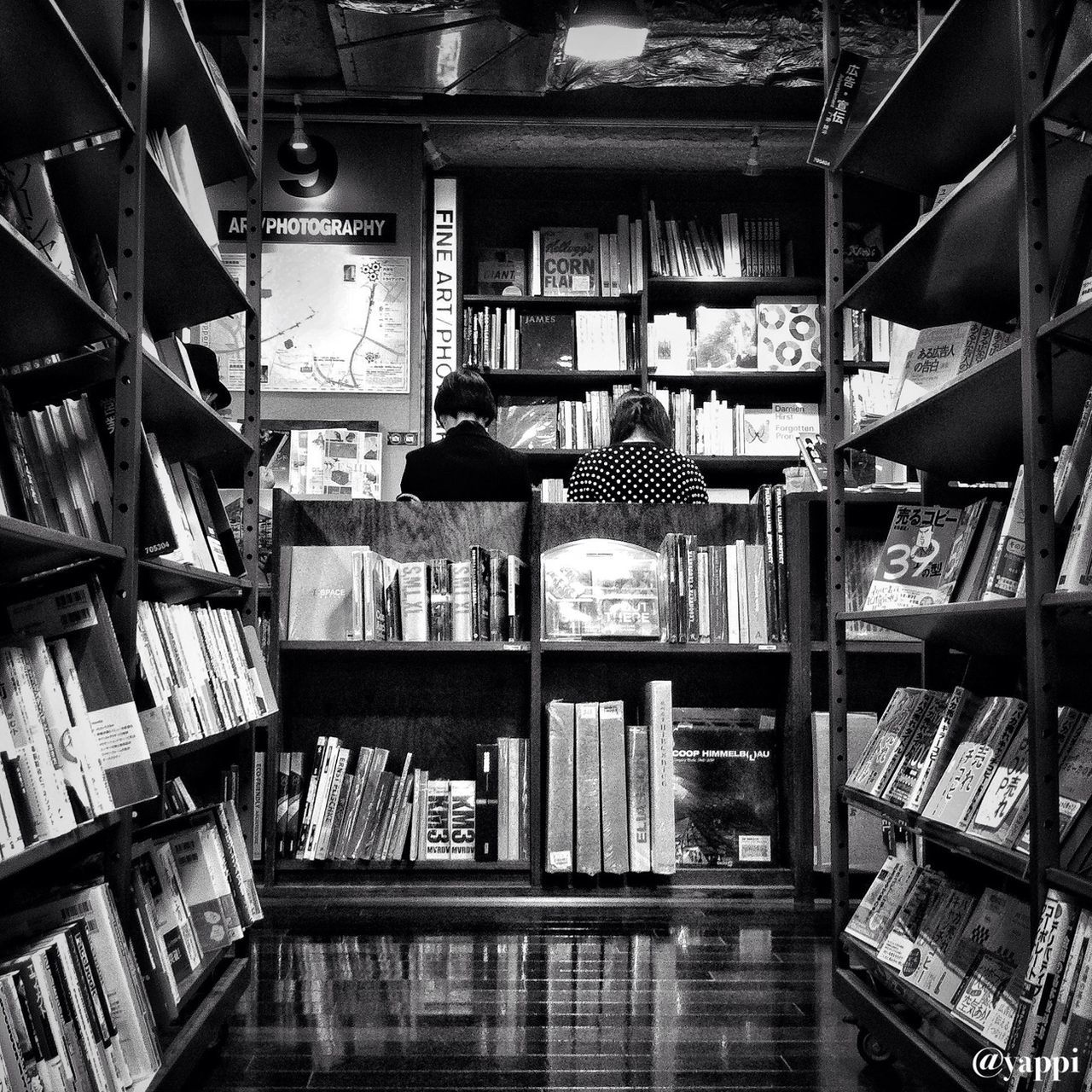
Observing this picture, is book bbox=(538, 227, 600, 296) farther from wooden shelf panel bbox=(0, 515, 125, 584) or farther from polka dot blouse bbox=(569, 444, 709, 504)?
wooden shelf panel bbox=(0, 515, 125, 584)

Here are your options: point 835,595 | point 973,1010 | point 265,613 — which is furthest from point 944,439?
point 265,613

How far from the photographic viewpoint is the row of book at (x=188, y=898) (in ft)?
5.36

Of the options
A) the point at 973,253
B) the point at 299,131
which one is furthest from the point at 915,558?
the point at 299,131

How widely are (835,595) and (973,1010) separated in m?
0.90

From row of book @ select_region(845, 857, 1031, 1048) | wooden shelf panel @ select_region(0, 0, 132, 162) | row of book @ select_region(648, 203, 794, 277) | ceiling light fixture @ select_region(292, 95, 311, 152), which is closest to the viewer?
wooden shelf panel @ select_region(0, 0, 132, 162)

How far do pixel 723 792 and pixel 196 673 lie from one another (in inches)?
71.8

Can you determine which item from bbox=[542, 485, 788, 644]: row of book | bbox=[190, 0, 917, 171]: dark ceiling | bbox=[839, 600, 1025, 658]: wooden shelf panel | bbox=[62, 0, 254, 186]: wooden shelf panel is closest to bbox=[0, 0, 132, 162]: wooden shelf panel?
bbox=[62, 0, 254, 186]: wooden shelf panel

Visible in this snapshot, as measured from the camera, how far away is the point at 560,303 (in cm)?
521

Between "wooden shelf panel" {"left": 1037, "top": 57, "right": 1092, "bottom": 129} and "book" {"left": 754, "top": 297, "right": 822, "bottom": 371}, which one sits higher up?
"book" {"left": 754, "top": 297, "right": 822, "bottom": 371}

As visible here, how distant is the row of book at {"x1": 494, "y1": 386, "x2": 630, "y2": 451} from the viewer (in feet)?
16.8

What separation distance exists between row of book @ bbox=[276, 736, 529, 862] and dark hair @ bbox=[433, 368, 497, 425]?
3.63 feet

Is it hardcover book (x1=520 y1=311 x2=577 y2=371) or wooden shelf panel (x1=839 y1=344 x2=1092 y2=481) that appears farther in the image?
hardcover book (x1=520 y1=311 x2=577 y2=371)

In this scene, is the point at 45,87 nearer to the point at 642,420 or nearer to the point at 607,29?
the point at 642,420

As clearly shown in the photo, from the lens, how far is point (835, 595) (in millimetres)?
2275
